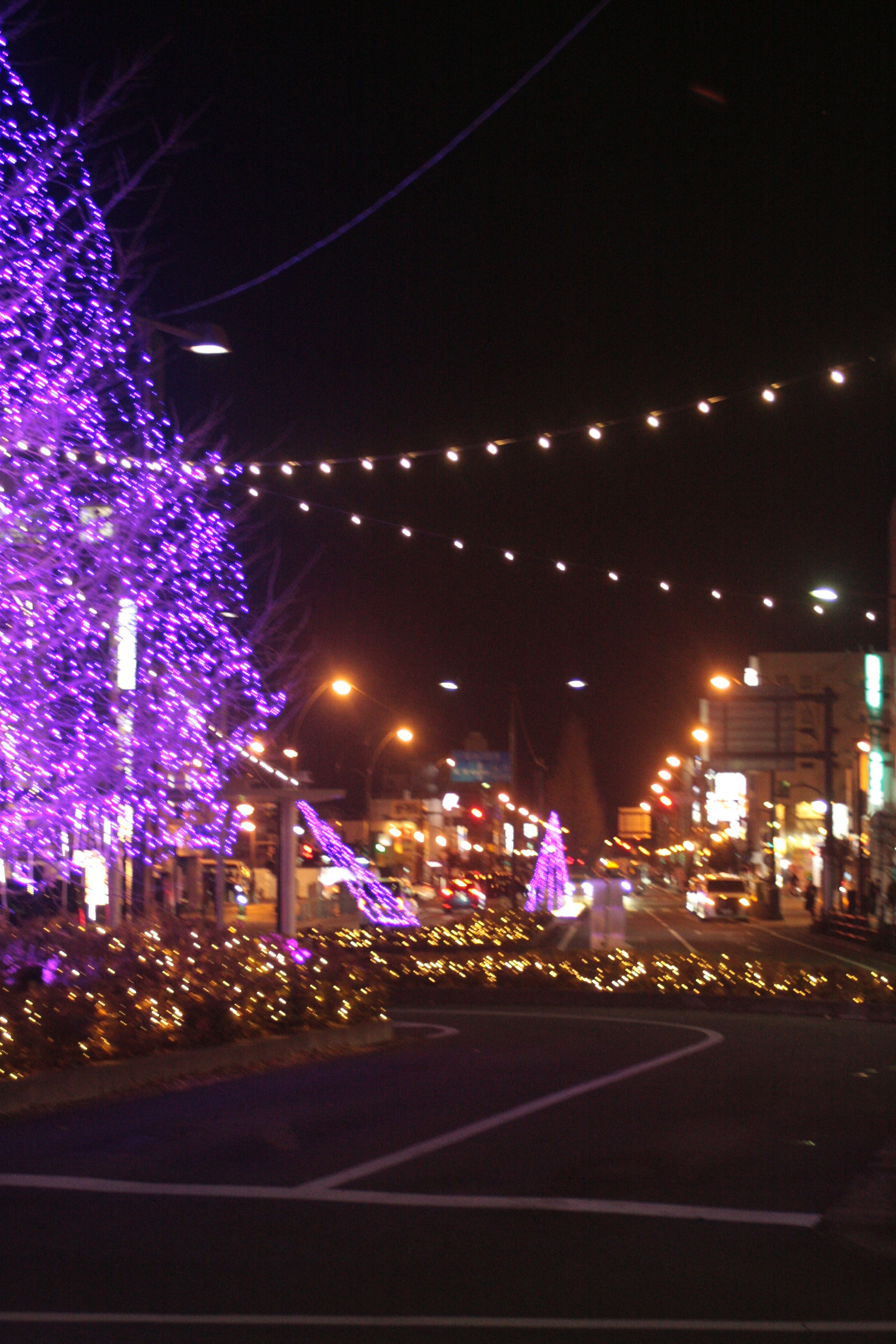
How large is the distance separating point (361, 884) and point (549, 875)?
64.5 ft

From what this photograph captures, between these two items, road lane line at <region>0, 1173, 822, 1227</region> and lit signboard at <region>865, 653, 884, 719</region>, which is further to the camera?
lit signboard at <region>865, 653, 884, 719</region>

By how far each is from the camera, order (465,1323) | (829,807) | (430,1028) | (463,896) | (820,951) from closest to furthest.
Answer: (465,1323) < (430,1028) < (820,951) < (829,807) < (463,896)

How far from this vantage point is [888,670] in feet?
213

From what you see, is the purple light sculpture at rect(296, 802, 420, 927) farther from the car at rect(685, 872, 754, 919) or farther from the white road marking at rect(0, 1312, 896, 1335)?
the car at rect(685, 872, 754, 919)

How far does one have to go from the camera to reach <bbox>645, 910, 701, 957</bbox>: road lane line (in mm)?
36719

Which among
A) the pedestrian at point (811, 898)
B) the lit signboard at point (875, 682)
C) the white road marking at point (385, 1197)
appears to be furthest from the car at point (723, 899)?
the white road marking at point (385, 1197)

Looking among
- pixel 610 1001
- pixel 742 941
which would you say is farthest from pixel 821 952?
pixel 610 1001

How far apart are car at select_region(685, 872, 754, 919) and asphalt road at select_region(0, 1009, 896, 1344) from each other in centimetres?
4700

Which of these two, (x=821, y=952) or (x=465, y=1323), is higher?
(x=465, y=1323)

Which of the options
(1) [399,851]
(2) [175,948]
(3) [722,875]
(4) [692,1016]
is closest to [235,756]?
(2) [175,948]

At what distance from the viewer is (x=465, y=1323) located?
557cm

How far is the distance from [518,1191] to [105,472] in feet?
28.8

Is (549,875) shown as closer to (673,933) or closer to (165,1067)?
(673,933)

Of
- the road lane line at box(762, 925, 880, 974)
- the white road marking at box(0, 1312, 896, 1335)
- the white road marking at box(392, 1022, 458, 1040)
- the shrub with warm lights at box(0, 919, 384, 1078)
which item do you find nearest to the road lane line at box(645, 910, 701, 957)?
the road lane line at box(762, 925, 880, 974)
